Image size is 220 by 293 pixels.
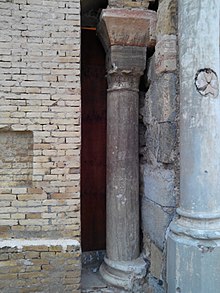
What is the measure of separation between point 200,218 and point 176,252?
372 millimetres

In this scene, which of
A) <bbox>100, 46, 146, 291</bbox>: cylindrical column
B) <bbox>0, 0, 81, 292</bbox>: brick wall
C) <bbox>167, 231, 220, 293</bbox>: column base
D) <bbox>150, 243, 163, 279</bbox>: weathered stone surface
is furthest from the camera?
<bbox>100, 46, 146, 291</bbox>: cylindrical column

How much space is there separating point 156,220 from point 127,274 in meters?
0.69

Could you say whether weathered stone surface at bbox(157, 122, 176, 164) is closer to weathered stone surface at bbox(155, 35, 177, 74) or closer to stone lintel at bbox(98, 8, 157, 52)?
weathered stone surface at bbox(155, 35, 177, 74)

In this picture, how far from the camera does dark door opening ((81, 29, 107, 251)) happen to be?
13.9ft

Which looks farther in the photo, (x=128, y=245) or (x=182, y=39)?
(x=128, y=245)

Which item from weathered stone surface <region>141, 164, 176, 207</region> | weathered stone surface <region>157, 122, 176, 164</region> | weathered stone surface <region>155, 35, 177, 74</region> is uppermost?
weathered stone surface <region>155, 35, 177, 74</region>

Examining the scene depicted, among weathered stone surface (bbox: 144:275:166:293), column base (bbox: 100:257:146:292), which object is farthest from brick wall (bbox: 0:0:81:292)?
weathered stone surface (bbox: 144:275:166:293)

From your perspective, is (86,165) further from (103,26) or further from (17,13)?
(17,13)

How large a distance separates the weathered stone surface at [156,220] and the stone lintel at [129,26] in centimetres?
179

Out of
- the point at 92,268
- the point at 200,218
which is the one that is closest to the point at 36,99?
the point at 200,218

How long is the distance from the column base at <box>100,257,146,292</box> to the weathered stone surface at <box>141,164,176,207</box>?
2.50ft

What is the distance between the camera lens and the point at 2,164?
310cm

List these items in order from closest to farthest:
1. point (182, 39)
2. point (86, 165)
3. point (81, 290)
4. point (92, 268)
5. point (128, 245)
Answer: point (182, 39) < point (81, 290) < point (128, 245) < point (92, 268) < point (86, 165)

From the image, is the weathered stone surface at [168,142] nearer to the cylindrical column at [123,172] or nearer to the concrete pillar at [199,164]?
the concrete pillar at [199,164]
